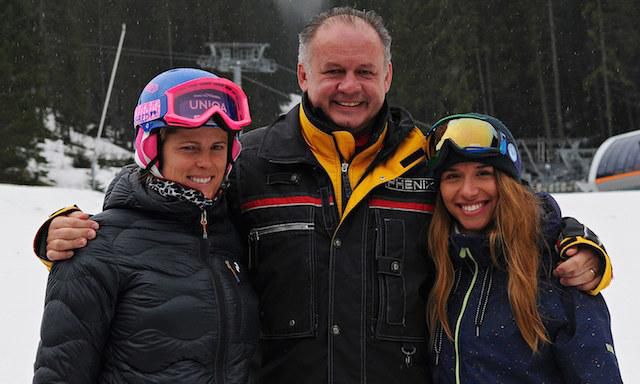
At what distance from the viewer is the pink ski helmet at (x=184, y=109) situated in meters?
2.49

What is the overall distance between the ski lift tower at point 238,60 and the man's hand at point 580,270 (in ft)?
108

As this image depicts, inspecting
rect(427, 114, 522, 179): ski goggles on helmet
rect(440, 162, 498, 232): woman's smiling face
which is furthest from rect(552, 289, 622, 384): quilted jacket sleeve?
rect(427, 114, 522, 179): ski goggles on helmet

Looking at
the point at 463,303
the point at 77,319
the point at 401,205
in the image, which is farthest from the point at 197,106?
the point at 463,303

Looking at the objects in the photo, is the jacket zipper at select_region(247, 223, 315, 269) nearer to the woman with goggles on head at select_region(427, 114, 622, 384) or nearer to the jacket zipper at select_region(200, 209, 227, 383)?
the jacket zipper at select_region(200, 209, 227, 383)

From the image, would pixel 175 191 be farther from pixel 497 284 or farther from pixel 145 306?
pixel 497 284

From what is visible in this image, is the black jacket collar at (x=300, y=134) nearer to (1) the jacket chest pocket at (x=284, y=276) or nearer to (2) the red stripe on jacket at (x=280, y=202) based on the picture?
(2) the red stripe on jacket at (x=280, y=202)

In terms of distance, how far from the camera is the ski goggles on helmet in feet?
9.39

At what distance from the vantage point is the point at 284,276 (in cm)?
288

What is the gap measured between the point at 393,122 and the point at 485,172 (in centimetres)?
47

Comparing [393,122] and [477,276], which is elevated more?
[393,122]

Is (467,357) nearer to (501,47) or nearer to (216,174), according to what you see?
(216,174)

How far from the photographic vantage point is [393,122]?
3.11 meters

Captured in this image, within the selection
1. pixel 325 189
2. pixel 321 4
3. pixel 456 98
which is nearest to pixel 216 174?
pixel 325 189

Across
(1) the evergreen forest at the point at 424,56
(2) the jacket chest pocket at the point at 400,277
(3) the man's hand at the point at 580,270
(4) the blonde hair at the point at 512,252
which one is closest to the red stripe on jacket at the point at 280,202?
(2) the jacket chest pocket at the point at 400,277
